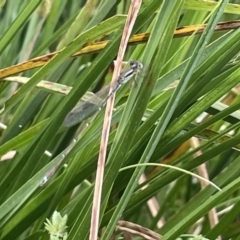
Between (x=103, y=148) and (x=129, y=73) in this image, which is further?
(x=129, y=73)

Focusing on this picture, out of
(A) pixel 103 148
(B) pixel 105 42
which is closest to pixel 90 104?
(B) pixel 105 42

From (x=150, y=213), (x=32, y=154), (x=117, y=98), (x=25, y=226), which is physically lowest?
(x=150, y=213)

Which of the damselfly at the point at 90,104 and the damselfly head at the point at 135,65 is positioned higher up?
the damselfly head at the point at 135,65

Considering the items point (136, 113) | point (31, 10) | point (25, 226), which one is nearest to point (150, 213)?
point (25, 226)

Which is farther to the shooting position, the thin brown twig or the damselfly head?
the damselfly head

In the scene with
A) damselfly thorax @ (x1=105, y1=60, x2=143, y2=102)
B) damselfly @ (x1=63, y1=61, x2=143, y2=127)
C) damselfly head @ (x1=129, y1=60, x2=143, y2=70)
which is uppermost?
damselfly head @ (x1=129, y1=60, x2=143, y2=70)

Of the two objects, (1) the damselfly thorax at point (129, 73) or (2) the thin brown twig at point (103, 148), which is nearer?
(2) the thin brown twig at point (103, 148)

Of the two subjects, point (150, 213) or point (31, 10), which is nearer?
point (31, 10)

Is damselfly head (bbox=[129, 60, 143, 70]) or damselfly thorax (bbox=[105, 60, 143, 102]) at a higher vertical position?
damselfly head (bbox=[129, 60, 143, 70])

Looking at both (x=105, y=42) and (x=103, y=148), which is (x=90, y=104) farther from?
(x=103, y=148)

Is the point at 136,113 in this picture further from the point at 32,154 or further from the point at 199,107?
the point at 32,154

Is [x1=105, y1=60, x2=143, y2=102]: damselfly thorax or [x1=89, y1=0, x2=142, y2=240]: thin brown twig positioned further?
[x1=105, y1=60, x2=143, y2=102]: damselfly thorax
